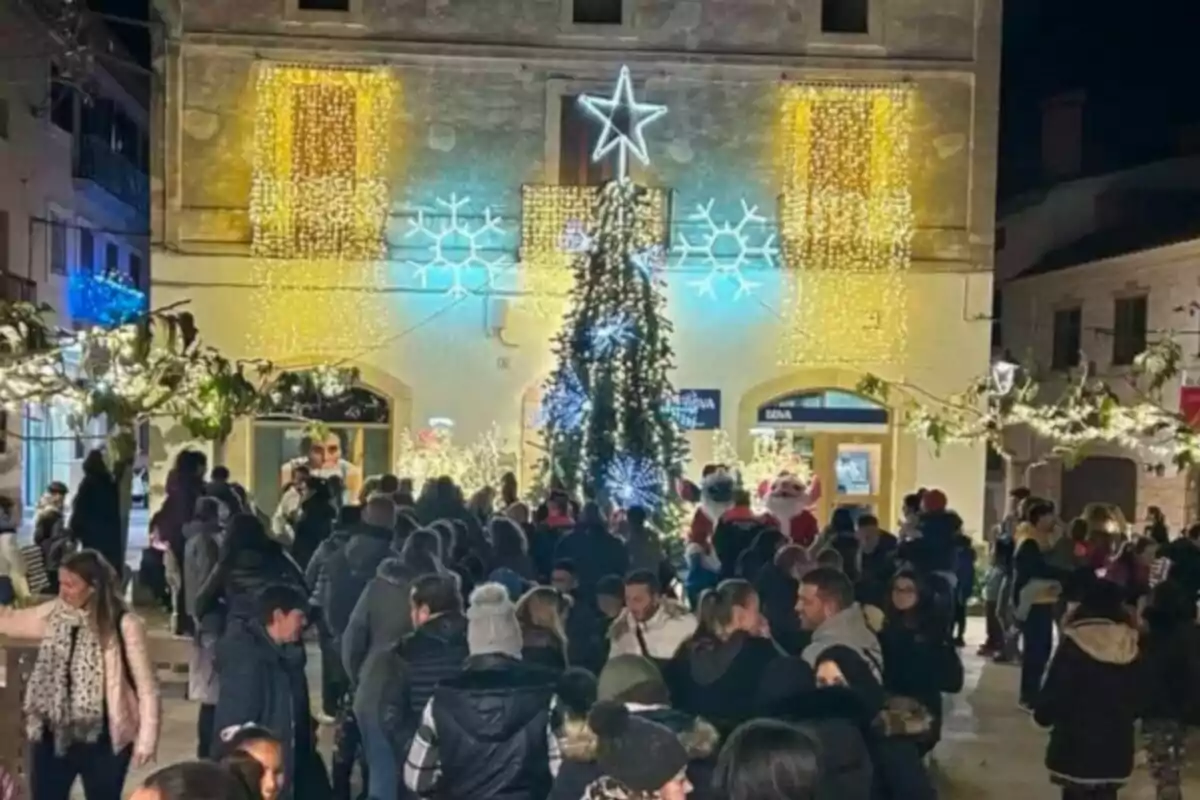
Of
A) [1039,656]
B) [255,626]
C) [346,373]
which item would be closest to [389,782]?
[255,626]

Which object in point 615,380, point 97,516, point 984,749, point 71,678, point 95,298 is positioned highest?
point 95,298

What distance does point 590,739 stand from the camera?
501 cm

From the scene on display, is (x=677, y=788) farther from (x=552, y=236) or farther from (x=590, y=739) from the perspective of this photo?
(x=552, y=236)

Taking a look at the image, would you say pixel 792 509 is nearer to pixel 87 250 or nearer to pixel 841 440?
pixel 841 440

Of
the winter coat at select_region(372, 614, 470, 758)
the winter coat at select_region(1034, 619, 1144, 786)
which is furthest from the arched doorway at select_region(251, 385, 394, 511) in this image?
the winter coat at select_region(1034, 619, 1144, 786)

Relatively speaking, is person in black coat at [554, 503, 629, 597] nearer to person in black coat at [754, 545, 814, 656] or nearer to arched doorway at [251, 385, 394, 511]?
person in black coat at [754, 545, 814, 656]

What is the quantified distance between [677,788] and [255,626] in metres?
2.76

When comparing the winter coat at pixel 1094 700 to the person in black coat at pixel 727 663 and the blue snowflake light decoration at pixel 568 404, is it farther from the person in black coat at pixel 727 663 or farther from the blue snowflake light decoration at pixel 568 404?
the blue snowflake light decoration at pixel 568 404

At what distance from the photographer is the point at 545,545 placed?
38.5ft

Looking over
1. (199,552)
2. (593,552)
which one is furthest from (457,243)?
(593,552)

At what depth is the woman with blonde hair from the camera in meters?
6.76

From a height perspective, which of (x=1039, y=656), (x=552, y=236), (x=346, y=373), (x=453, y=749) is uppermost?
(x=552, y=236)

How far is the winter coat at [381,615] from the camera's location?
755cm

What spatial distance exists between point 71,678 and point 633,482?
10.5 metres
